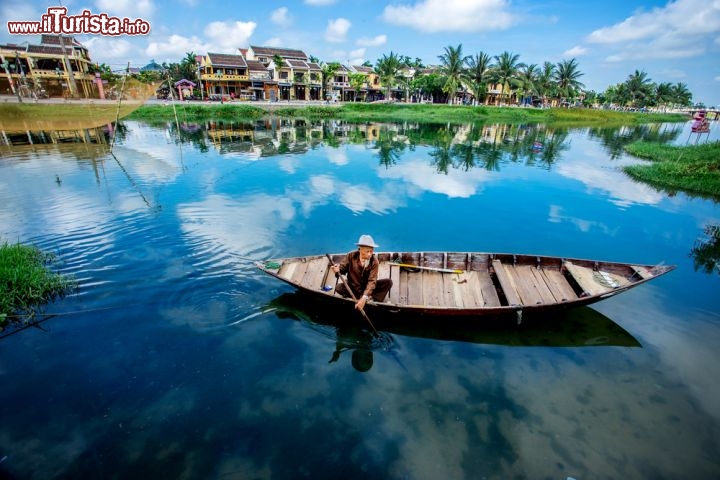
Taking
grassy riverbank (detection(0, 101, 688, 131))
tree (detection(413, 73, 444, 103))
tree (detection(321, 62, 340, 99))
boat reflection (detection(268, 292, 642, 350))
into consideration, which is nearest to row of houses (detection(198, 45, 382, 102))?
tree (detection(321, 62, 340, 99))

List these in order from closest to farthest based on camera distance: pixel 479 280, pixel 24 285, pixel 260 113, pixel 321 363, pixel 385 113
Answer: pixel 321 363 → pixel 24 285 → pixel 479 280 → pixel 260 113 → pixel 385 113

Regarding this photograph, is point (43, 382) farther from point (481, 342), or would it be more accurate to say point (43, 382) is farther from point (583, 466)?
point (583, 466)

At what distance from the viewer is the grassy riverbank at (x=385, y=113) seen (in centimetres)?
4512

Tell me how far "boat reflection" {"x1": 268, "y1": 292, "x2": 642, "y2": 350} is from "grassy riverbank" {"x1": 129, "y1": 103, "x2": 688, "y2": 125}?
3868 centimetres

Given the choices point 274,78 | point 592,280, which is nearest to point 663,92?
point 274,78

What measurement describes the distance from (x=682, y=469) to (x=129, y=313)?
10038 mm

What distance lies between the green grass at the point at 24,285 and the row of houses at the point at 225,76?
4400 cm

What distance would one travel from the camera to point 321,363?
656 cm

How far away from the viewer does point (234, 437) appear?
16.7 ft

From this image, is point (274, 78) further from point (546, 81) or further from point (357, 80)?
point (546, 81)

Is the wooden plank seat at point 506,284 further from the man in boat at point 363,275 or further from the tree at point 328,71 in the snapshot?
the tree at point 328,71

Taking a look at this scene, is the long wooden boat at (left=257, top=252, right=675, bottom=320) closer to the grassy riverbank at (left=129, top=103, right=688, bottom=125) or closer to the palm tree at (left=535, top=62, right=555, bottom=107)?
the grassy riverbank at (left=129, top=103, right=688, bottom=125)

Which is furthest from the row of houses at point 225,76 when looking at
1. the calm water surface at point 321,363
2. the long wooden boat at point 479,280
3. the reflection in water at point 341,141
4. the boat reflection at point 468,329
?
the boat reflection at point 468,329

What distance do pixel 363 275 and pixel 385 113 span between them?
55.8m
